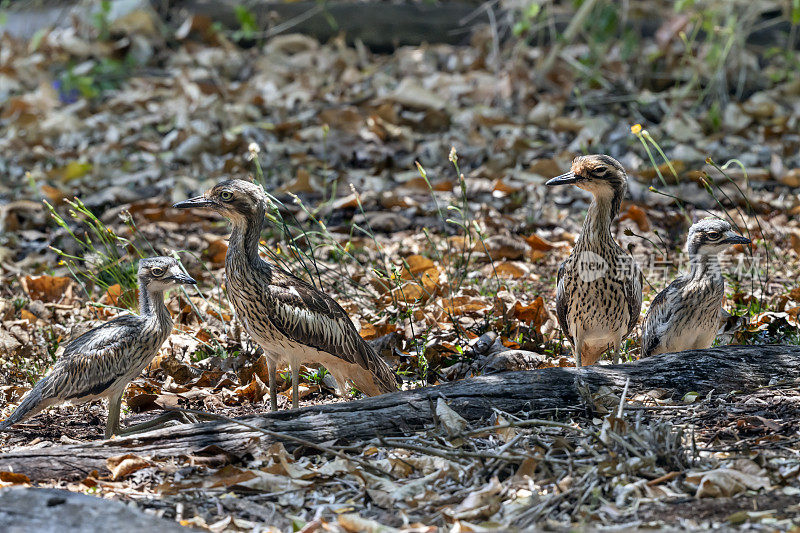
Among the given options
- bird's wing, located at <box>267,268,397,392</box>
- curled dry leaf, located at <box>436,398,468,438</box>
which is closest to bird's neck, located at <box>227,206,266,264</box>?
bird's wing, located at <box>267,268,397,392</box>

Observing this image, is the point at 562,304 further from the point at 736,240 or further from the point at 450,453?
the point at 450,453

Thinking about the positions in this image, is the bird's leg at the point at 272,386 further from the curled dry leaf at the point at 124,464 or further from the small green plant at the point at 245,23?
the small green plant at the point at 245,23

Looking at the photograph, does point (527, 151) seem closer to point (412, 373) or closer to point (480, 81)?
point (480, 81)

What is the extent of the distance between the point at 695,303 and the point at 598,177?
2.75 feet

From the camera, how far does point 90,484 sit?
3461 mm

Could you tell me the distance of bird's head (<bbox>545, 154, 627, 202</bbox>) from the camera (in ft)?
15.8

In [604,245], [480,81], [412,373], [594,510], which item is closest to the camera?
[594,510]

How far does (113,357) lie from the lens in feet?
14.5

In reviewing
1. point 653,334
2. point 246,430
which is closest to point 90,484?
point 246,430

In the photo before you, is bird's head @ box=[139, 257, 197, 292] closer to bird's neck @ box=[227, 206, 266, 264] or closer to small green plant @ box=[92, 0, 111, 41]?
bird's neck @ box=[227, 206, 266, 264]

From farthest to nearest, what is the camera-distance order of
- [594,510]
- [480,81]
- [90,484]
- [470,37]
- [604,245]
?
[470,37] → [480,81] → [604,245] → [90,484] → [594,510]

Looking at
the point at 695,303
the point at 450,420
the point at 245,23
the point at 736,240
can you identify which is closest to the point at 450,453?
the point at 450,420

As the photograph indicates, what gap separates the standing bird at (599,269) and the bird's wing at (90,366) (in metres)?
2.32

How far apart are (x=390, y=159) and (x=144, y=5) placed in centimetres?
486
